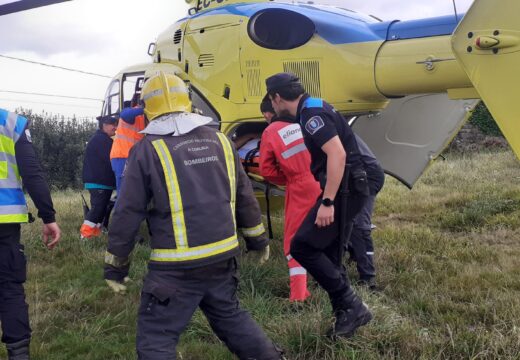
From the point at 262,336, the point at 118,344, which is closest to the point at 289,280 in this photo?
the point at 118,344

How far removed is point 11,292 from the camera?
3.59 metres

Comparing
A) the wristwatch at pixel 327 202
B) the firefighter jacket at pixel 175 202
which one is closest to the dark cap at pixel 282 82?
the wristwatch at pixel 327 202

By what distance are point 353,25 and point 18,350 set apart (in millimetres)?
3970

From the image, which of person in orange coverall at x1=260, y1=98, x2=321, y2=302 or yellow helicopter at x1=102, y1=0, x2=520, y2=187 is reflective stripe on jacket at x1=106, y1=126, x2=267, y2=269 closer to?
person in orange coverall at x1=260, y1=98, x2=321, y2=302

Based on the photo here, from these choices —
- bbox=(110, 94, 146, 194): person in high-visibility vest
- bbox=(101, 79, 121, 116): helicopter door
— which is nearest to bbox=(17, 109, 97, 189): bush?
bbox=(101, 79, 121, 116): helicopter door

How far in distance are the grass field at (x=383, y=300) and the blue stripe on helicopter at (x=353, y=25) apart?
222cm

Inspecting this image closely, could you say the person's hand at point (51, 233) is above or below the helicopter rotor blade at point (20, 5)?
below

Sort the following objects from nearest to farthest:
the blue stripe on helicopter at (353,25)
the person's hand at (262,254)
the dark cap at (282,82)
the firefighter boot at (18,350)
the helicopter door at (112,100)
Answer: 1. the person's hand at (262,254)
2. the firefighter boot at (18,350)
3. the dark cap at (282,82)
4. the blue stripe on helicopter at (353,25)
5. the helicopter door at (112,100)

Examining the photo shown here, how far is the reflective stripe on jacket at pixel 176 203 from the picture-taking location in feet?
9.57

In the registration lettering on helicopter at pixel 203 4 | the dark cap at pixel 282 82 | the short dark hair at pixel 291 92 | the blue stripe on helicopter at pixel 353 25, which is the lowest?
the short dark hair at pixel 291 92

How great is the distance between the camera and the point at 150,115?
318 cm

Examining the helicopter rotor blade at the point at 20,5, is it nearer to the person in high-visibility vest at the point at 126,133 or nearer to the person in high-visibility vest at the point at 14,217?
the person in high-visibility vest at the point at 14,217

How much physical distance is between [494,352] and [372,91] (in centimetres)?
260

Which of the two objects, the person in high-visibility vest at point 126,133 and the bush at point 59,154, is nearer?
the person in high-visibility vest at point 126,133
